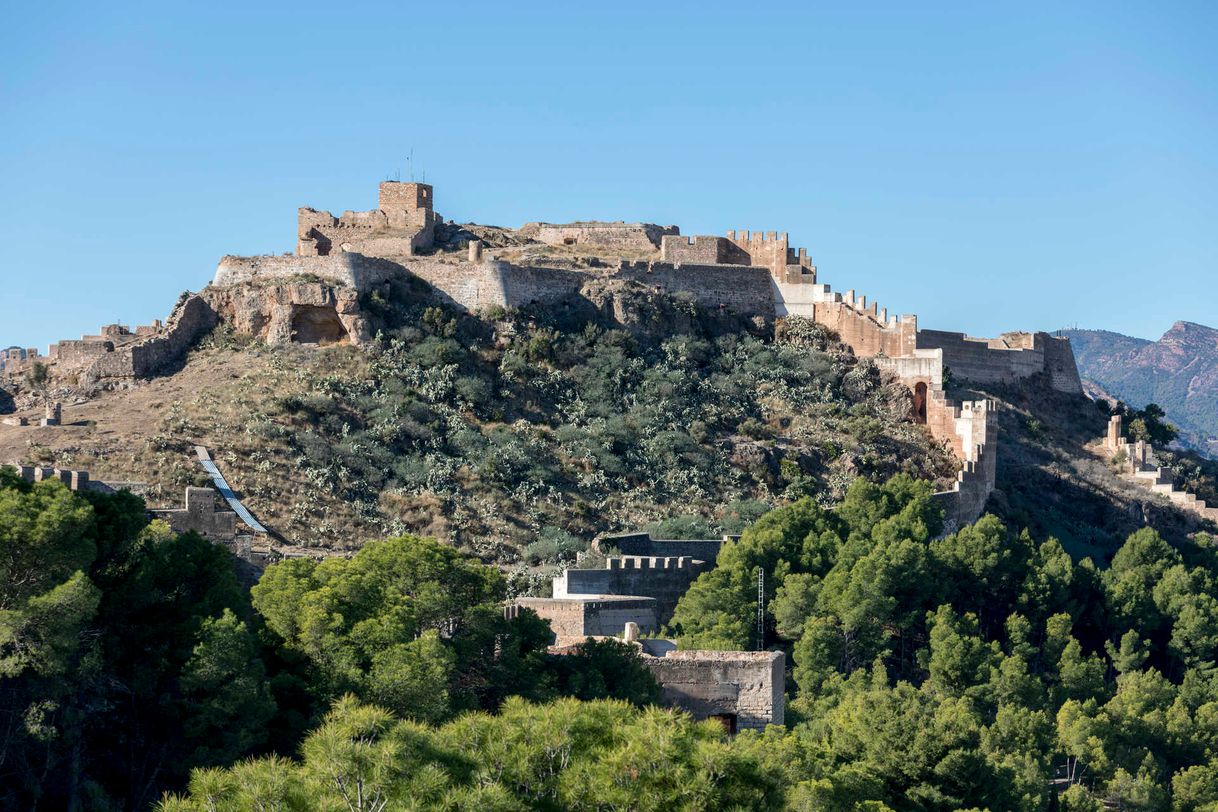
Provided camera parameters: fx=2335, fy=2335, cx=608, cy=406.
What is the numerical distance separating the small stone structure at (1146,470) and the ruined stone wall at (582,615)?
901 inches

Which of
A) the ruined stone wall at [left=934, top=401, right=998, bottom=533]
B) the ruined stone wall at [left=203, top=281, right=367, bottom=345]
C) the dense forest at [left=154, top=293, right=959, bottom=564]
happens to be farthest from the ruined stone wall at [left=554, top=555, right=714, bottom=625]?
the ruined stone wall at [left=203, top=281, right=367, bottom=345]

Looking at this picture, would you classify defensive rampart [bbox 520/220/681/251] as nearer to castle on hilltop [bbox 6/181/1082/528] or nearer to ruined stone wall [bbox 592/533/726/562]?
castle on hilltop [bbox 6/181/1082/528]

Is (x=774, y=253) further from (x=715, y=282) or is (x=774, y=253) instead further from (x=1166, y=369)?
(x=1166, y=369)

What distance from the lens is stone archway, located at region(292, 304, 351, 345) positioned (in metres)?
54.3

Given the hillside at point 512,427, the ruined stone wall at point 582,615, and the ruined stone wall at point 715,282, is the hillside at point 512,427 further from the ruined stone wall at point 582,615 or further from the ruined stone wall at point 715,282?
the ruined stone wall at point 582,615

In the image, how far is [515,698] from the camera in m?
28.5

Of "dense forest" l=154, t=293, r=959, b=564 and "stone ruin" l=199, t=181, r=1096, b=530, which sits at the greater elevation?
"stone ruin" l=199, t=181, r=1096, b=530

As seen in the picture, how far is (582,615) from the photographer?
122ft

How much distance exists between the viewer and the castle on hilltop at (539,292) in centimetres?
5419

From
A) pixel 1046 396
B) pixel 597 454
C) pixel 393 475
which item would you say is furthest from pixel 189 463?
pixel 1046 396

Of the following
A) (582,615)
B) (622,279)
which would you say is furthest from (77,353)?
(582,615)

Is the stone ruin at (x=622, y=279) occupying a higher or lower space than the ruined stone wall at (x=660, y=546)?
higher

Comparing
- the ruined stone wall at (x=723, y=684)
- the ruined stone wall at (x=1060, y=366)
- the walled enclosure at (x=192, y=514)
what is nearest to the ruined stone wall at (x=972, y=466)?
the ruined stone wall at (x=1060, y=366)

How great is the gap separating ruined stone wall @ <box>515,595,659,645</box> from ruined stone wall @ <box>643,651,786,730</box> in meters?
3.56
